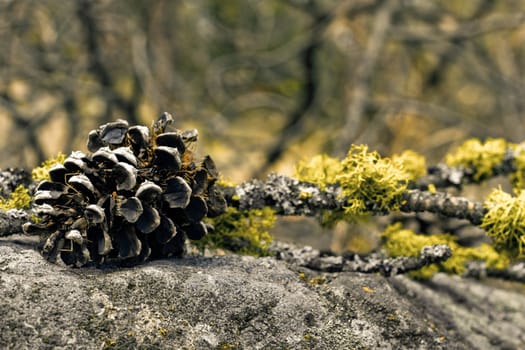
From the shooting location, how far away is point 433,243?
153 centimetres

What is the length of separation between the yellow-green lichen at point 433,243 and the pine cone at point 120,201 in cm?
57

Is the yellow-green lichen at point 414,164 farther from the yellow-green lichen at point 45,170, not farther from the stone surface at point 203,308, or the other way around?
the yellow-green lichen at point 45,170

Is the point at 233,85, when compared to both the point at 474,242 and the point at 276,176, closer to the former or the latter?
the point at 474,242

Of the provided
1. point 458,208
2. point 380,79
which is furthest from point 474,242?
point 380,79

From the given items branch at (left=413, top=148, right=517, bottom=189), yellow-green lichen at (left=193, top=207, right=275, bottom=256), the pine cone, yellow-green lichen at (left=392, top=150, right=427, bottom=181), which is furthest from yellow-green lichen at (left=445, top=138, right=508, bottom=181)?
the pine cone

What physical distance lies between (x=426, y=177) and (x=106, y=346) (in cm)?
108

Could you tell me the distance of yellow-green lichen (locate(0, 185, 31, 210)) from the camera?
125cm

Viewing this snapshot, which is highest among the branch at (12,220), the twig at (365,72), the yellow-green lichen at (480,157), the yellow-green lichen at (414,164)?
the twig at (365,72)

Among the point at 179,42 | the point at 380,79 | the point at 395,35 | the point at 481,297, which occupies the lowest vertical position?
the point at 481,297

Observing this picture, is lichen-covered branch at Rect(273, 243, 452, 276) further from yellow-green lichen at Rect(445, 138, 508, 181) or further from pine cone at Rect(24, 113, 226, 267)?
yellow-green lichen at Rect(445, 138, 508, 181)

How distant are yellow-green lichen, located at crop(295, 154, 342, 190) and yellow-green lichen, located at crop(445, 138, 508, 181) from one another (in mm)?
486

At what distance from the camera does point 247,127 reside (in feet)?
28.2

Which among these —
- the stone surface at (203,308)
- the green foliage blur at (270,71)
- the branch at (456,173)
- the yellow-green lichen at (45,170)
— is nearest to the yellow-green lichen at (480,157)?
the branch at (456,173)

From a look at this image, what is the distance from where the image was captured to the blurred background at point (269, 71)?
13.6ft
